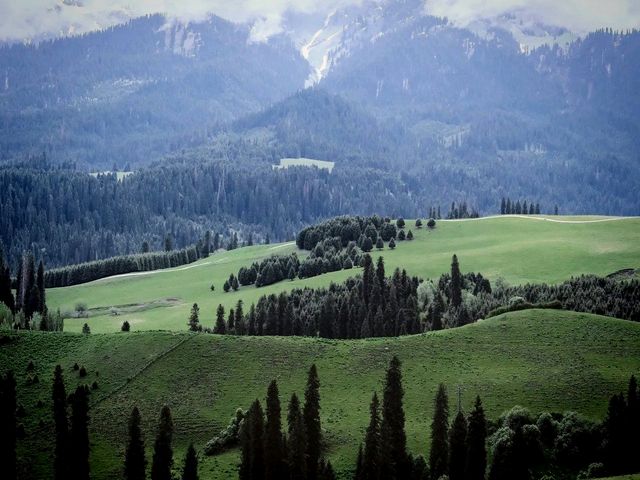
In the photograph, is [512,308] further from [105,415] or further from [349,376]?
[105,415]

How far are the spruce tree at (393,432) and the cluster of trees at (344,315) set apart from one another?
207 feet

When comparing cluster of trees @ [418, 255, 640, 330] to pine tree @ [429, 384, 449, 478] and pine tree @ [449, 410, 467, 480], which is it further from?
pine tree @ [449, 410, 467, 480]

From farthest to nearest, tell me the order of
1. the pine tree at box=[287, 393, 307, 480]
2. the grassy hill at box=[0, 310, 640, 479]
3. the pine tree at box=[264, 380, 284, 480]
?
the grassy hill at box=[0, 310, 640, 479] → the pine tree at box=[264, 380, 284, 480] → the pine tree at box=[287, 393, 307, 480]

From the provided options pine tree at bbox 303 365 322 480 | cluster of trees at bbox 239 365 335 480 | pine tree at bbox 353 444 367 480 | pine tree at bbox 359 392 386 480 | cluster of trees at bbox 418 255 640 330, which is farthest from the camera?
cluster of trees at bbox 418 255 640 330

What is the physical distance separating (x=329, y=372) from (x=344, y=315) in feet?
172

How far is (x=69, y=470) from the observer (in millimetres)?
97938

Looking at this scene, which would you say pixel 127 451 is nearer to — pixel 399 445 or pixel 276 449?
pixel 276 449

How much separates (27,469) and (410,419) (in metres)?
46.3

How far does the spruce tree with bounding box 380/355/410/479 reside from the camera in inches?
3553

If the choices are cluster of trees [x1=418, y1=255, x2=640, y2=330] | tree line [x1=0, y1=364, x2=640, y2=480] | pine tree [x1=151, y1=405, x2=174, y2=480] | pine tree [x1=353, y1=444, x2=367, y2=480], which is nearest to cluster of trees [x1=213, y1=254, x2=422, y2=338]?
cluster of trees [x1=418, y1=255, x2=640, y2=330]

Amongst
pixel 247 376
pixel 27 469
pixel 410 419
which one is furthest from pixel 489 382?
pixel 27 469

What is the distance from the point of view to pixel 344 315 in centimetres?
17150

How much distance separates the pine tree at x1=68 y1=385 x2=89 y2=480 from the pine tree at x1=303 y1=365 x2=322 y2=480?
25307 mm

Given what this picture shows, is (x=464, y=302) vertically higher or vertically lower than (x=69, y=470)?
higher
